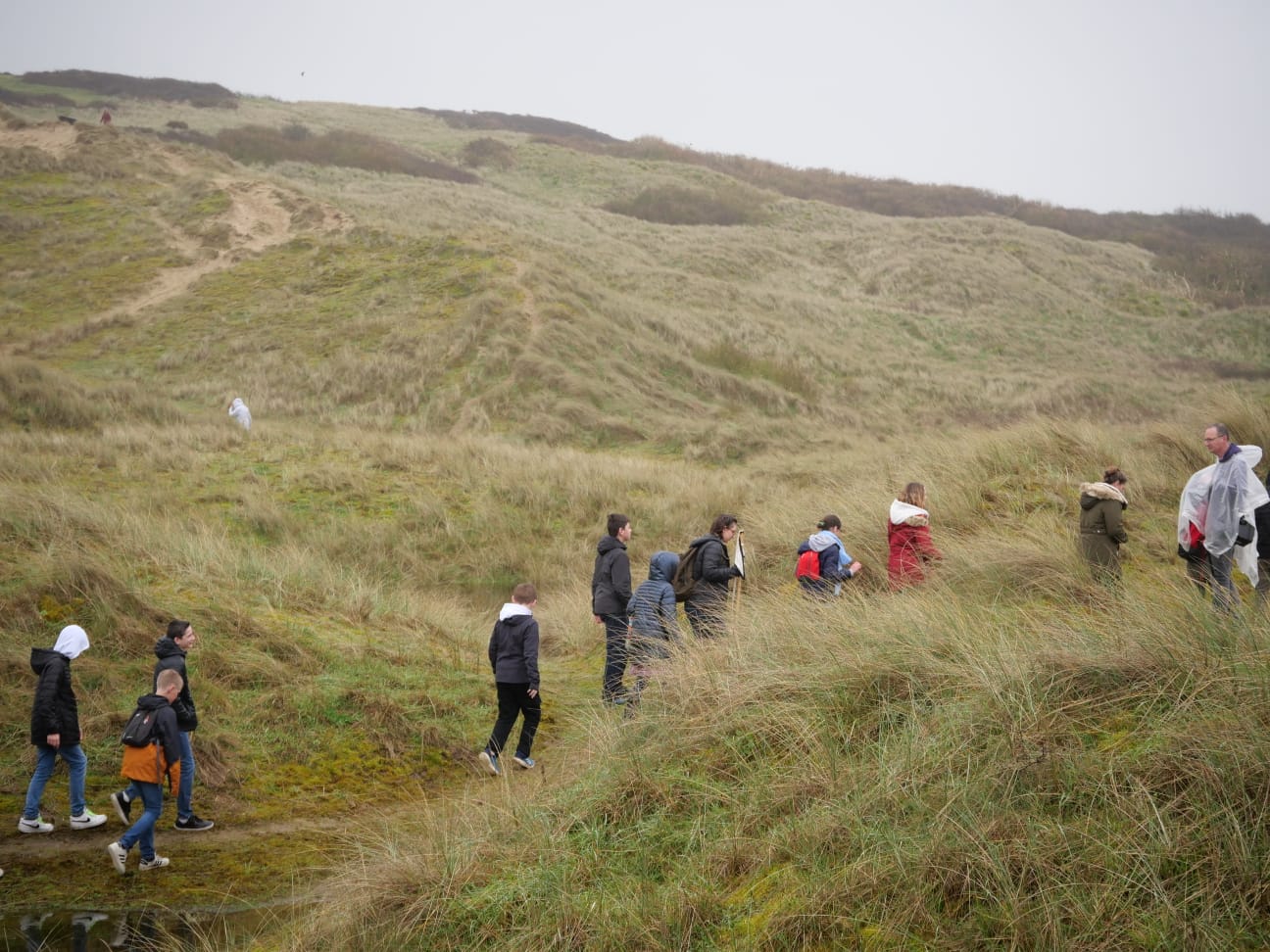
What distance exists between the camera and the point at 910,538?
8.27 metres

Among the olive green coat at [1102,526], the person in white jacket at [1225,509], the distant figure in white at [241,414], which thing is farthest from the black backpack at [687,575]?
the distant figure in white at [241,414]

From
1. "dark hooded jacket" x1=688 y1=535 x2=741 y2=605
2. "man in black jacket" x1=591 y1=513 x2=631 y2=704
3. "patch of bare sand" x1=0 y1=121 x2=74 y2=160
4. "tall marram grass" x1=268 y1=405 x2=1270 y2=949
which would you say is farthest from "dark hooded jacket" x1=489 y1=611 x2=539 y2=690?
"patch of bare sand" x1=0 y1=121 x2=74 y2=160

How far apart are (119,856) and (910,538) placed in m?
6.59

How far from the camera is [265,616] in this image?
924cm

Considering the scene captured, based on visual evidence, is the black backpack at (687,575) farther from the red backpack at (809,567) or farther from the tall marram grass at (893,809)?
the tall marram grass at (893,809)

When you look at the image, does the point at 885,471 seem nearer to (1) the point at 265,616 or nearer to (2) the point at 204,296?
(1) the point at 265,616

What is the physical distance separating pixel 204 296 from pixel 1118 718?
29801mm

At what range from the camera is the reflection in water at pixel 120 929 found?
4.75m

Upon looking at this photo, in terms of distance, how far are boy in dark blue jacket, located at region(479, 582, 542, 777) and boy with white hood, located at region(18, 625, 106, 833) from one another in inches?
111

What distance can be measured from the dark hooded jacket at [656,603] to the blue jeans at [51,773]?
A: 4.17 m

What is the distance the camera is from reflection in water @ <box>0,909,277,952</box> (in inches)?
187

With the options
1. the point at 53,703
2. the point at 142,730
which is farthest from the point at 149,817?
the point at 53,703

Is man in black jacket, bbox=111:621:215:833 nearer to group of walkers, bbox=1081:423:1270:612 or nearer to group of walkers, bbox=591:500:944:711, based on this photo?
group of walkers, bbox=591:500:944:711

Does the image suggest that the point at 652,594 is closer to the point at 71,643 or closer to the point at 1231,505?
the point at 71,643
